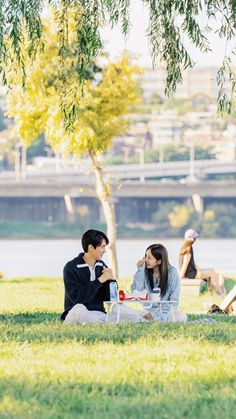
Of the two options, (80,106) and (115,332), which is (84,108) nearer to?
(80,106)

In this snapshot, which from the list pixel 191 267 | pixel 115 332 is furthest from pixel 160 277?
pixel 191 267

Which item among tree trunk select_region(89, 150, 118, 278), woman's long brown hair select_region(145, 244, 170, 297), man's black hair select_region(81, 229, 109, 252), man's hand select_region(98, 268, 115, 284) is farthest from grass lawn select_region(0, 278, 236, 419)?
tree trunk select_region(89, 150, 118, 278)

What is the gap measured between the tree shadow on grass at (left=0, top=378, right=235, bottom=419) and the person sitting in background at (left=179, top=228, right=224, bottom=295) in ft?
35.3

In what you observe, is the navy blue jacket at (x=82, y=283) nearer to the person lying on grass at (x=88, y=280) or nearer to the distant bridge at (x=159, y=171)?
the person lying on grass at (x=88, y=280)

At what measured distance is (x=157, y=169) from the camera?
110438 mm

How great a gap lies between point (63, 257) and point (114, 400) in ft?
189

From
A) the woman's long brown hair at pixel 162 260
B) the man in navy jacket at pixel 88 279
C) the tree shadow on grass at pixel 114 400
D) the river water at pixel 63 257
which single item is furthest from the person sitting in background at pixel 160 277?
the river water at pixel 63 257

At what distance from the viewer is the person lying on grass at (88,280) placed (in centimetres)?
1104

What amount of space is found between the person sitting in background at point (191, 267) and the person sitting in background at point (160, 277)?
6.76 metres

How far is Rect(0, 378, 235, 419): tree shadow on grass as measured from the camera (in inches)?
270

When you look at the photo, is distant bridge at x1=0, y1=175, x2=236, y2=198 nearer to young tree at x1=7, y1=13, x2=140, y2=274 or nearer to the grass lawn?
young tree at x1=7, y1=13, x2=140, y2=274

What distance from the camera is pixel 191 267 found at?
64.2 feet

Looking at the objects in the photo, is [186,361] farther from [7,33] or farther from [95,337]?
[7,33]

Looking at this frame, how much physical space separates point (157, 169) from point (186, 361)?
102 m
